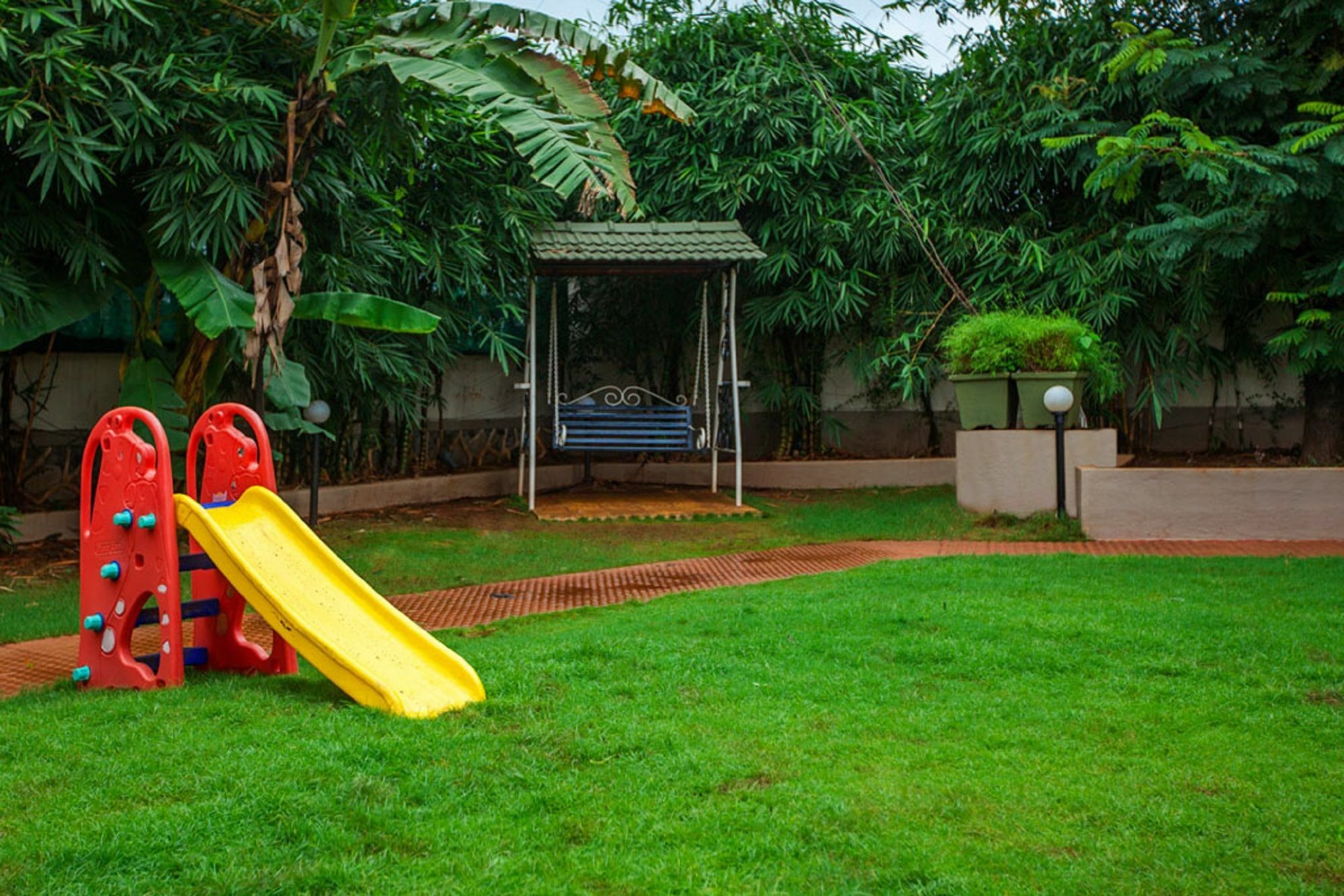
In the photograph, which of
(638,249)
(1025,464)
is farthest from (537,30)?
(1025,464)

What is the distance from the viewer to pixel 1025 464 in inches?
380

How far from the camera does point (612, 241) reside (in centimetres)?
1117

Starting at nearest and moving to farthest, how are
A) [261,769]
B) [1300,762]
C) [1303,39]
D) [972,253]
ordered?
[261,769] < [1300,762] < [1303,39] < [972,253]

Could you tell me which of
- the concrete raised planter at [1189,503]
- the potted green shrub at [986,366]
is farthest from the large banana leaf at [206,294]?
the concrete raised planter at [1189,503]

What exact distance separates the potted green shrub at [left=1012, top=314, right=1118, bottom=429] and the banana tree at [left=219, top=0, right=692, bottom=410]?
3.48 meters

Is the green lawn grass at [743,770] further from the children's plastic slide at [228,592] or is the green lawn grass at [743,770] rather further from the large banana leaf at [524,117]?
the large banana leaf at [524,117]

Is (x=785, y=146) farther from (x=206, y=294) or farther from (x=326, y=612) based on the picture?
(x=326, y=612)

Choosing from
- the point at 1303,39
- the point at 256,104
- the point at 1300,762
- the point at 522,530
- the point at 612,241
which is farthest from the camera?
the point at 612,241

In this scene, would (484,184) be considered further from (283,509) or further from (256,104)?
(283,509)

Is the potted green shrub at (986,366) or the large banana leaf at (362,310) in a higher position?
the large banana leaf at (362,310)

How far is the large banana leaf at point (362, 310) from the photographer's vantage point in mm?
8008

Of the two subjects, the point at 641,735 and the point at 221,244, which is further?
the point at 221,244

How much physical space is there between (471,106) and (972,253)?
507 centimetres

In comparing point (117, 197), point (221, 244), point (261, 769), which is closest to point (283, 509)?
point (261, 769)
